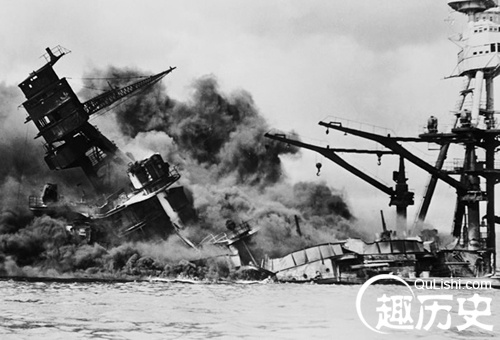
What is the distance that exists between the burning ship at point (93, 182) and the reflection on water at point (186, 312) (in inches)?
87.5

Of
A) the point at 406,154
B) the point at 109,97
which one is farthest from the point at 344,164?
the point at 109,97

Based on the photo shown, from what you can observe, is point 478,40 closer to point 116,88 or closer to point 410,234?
point 410,234

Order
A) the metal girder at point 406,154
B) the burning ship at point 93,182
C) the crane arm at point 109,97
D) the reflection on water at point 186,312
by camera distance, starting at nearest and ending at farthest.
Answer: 1. the reflection on water at point 186,312
2. the burning ship at point 93,182
3. the crane arm at point 109,97
4. the metal girder at point 406,154

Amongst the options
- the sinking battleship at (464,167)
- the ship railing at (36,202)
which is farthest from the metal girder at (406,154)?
the ship railing at (36,202)

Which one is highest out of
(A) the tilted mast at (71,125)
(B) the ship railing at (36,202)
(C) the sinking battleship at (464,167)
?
(A) the tilted mast at (71,125)

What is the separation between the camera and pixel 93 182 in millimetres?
23156

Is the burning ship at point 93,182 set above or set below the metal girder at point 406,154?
above

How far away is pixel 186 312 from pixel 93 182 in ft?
25.7

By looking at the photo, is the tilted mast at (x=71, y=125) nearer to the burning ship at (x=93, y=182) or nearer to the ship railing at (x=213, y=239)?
the burning ship at (x=93, y=182)

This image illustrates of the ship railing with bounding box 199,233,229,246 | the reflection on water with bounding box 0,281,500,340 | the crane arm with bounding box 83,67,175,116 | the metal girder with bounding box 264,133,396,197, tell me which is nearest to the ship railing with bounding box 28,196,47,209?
the crane arm with bounding box 83,67,175,116

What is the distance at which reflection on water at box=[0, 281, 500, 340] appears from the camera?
1405 centimetres

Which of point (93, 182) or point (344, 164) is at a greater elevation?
point (93, 182)

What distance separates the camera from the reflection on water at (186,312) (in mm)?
14055

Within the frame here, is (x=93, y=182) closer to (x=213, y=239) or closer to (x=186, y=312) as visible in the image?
(x=213, y=239)
